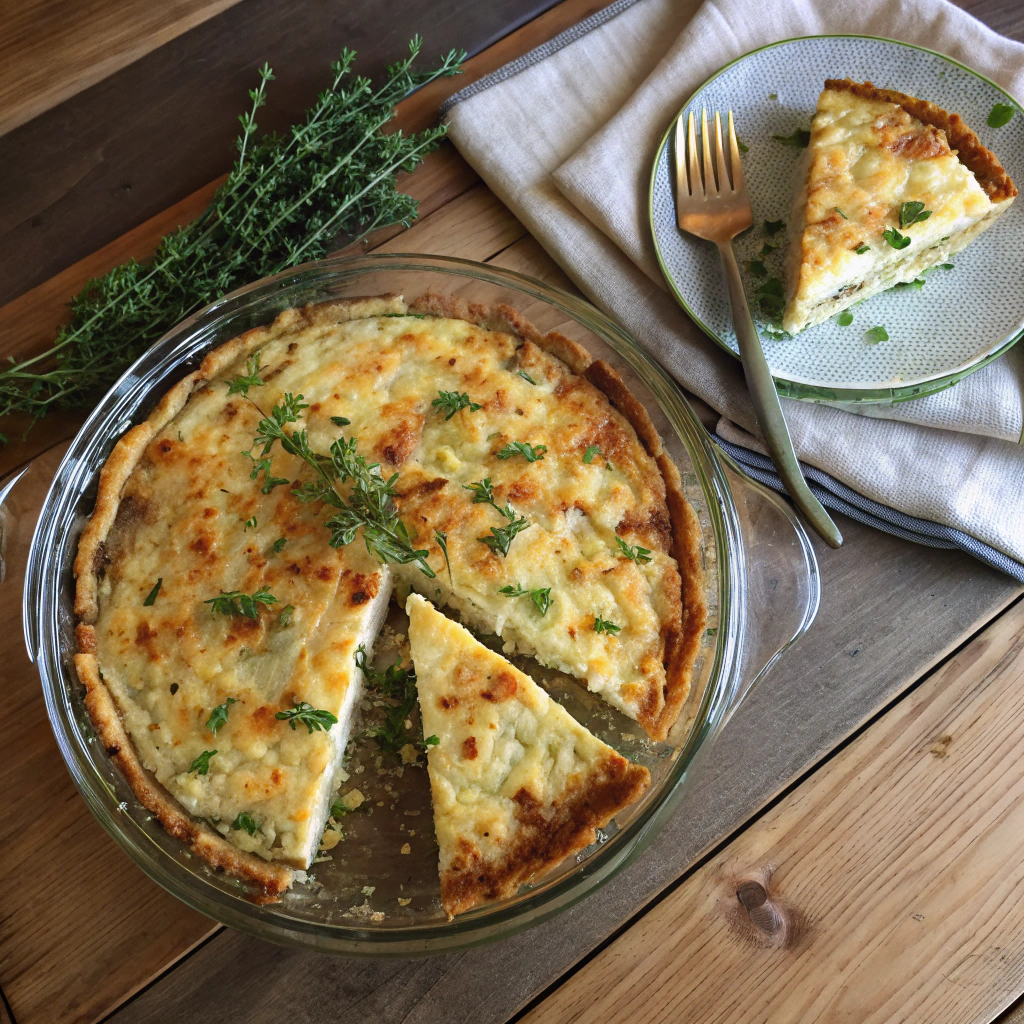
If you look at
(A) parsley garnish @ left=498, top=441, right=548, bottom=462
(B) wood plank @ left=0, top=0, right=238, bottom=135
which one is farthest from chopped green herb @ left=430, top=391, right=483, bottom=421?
(B) wood plank @ left=0, top=0, right=238, bottom=135

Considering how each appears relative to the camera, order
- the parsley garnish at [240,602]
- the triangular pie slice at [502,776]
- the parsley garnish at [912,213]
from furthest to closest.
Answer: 1. the parsley garnish at [912,213]
2. the parsley garnish at [240,602]
3. the triangular pie slice at [502,776]

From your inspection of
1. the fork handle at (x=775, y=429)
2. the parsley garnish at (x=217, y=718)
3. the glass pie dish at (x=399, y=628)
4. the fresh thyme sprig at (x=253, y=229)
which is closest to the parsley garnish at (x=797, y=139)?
the fork handle at (x=775, y=429)

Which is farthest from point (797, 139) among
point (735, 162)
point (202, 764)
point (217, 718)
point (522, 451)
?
point (202, 764)

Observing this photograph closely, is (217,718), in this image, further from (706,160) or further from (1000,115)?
(1000,115)

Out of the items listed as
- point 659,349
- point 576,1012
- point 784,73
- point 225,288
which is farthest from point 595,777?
point 784,73

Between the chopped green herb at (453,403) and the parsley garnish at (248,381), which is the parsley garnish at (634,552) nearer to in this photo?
the chopped green herb at (453,403)

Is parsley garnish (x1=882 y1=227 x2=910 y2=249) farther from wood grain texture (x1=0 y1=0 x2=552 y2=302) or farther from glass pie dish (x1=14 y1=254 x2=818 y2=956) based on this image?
wood grain texture (x1=0 y1=0 x2=552 y2=302)
